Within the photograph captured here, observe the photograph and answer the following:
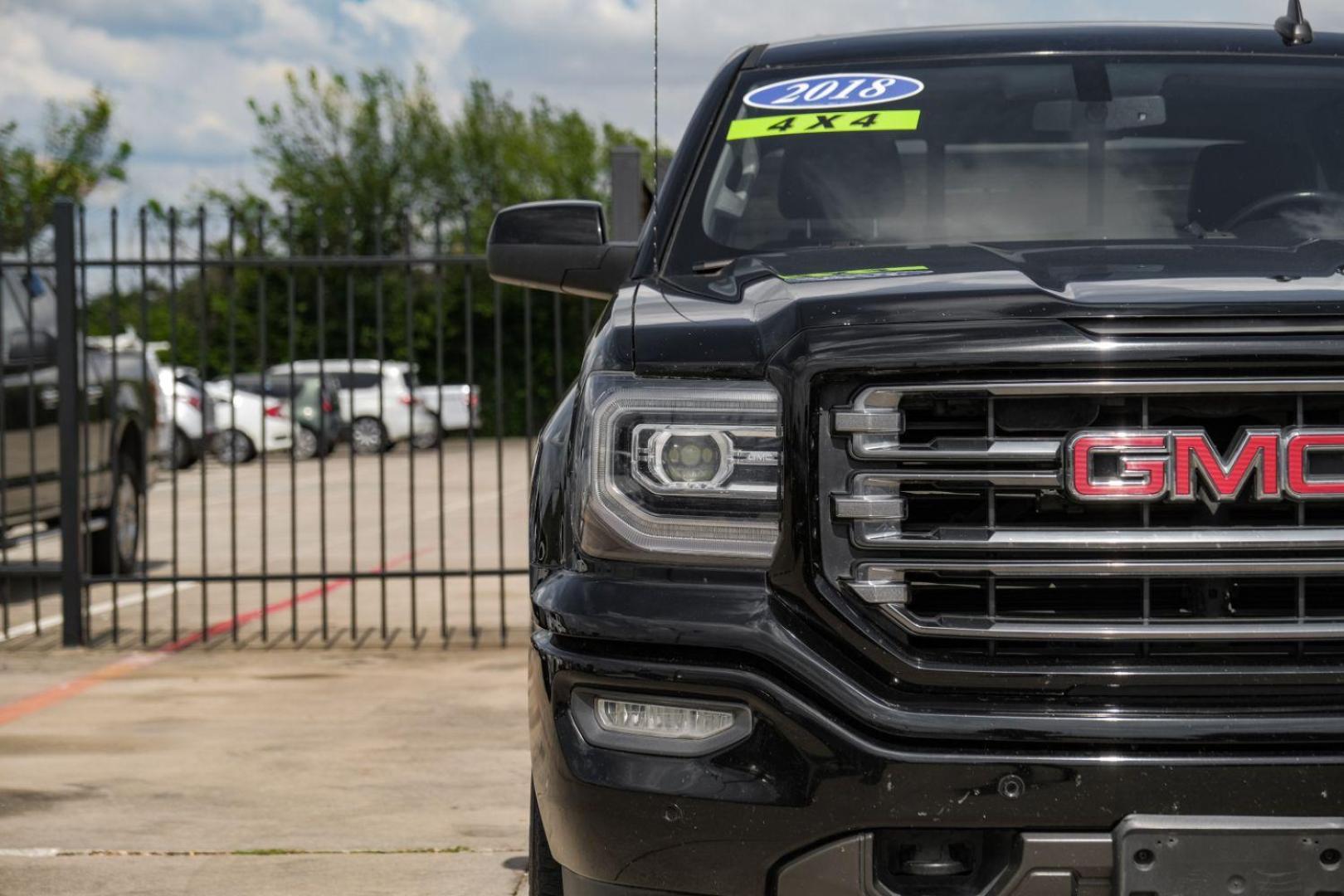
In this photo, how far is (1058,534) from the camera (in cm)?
255

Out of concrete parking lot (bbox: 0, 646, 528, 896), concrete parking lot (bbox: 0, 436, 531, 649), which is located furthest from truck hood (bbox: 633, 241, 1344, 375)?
concrete parking lot (bbox: 0, 436, 531, 649)

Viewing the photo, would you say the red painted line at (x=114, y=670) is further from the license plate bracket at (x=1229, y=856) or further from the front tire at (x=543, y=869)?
the license plate bracket at (x=1229, y=856)

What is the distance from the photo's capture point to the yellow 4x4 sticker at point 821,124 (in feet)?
13.2

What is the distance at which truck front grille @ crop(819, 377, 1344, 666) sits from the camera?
2535mm

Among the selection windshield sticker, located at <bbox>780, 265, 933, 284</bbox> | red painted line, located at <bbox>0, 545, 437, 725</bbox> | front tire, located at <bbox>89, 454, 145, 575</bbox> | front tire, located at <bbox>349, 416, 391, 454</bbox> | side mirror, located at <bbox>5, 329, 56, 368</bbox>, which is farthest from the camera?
front tire, located at <bbox>349, 416, 391, 454</bbox>

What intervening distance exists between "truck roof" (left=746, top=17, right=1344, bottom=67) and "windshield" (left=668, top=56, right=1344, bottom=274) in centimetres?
4

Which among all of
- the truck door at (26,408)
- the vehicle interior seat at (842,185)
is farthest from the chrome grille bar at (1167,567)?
the truck door at (26,408)

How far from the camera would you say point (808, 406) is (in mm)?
2611

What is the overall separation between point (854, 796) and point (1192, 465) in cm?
67

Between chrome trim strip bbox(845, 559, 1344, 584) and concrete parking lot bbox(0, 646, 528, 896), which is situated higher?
chrome trim strip bbox(845, 559, 1344, 584)

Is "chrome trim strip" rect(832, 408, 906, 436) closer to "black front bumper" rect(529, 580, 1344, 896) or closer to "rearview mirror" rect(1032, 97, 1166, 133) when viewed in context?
"black front bumper" rect(529, 580, 1344, 896)

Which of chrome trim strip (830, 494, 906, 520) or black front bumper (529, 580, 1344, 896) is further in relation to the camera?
chrome trim strip (830, 494, 906, 520)

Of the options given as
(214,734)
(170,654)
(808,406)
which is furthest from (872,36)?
(170,654)

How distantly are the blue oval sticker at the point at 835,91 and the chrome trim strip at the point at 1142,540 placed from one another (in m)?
1.75
